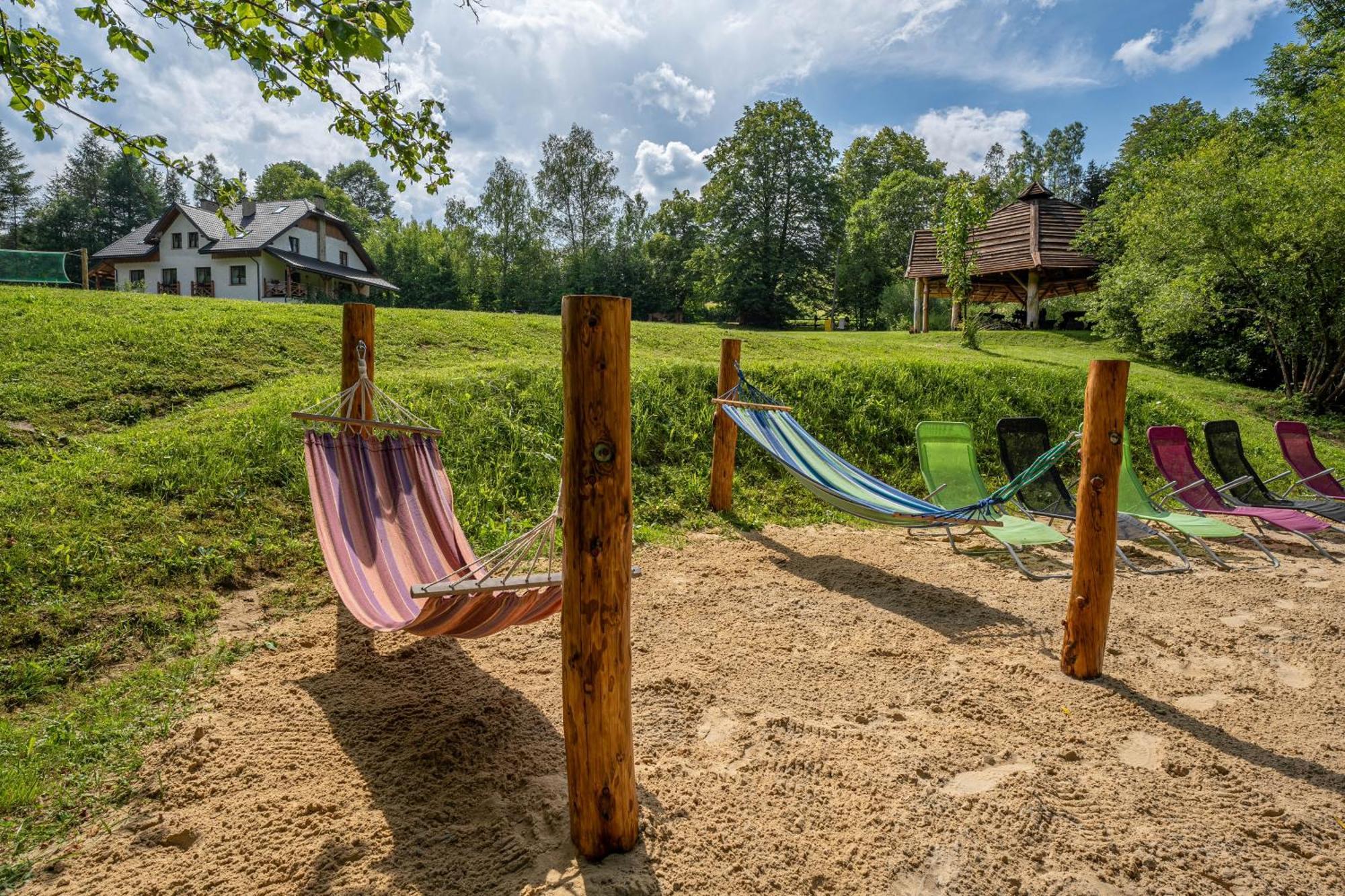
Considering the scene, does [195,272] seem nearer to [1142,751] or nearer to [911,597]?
[911,597]

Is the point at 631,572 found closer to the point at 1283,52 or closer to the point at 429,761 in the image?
the point at 429,761

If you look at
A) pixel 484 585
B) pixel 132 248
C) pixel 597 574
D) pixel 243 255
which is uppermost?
pixel 132 248

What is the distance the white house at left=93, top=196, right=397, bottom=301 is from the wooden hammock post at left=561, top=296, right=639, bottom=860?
2806cm

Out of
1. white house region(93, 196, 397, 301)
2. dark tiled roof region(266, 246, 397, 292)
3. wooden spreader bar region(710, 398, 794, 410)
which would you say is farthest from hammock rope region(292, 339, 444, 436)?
dark tiled roof region(266, 246, 397, 292)

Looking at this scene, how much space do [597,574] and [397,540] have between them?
164 cm

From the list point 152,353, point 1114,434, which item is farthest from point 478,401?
point 1114,434

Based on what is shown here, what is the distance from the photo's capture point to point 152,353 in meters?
7.54

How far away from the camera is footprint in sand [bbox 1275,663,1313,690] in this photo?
10.7 feet

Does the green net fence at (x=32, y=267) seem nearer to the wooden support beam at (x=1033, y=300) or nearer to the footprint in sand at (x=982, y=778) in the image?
the footprint in sand at (x=982, y=778)

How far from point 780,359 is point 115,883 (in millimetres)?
9406

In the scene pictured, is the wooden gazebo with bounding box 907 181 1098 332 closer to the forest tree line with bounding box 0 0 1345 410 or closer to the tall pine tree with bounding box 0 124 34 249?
the forest tree line with bounding box 0 0 1345 410

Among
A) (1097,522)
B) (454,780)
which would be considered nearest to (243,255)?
(454,780)

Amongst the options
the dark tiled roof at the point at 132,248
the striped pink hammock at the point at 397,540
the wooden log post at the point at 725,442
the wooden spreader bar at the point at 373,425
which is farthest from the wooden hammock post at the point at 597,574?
the dark tiled roof at the point at 132,248

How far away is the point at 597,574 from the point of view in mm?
1979
